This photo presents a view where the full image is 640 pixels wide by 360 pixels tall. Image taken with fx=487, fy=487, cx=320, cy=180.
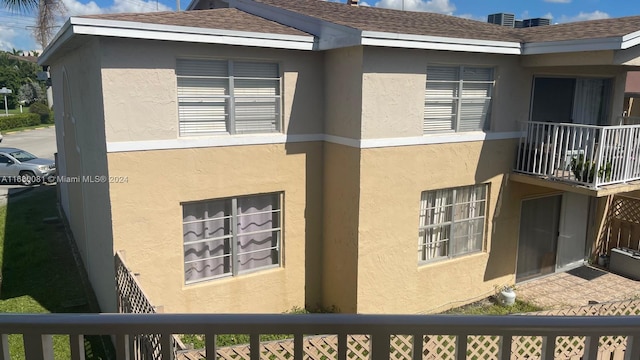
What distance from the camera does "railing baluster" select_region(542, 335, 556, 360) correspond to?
194 cm

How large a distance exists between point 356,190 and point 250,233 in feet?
8.04

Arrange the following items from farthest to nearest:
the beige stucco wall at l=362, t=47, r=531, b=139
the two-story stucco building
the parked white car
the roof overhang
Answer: the parked white car < the beige stucco wall at l=362, t=47, r=531, b=139 < the two-story stucco building < the roof overhang

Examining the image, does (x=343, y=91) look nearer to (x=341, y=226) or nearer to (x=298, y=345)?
(x=341, y=226)

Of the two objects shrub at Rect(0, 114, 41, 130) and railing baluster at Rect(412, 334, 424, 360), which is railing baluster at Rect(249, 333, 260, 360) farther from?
shrub at Rect(0, 114, 41, 130)

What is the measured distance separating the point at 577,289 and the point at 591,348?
12.5 meters

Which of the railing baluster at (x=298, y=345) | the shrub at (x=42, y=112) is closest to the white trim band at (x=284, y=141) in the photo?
the railing baluster at (x=298, y=345)

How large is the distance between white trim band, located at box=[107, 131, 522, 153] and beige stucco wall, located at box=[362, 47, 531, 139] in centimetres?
17

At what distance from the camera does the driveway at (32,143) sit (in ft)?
80.1

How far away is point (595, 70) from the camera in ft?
40.2

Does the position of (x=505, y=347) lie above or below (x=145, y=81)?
below

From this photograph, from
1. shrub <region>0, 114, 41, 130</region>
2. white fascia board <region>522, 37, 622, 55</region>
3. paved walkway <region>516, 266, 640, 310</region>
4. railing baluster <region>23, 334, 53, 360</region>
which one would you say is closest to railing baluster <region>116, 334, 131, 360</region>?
railing baluster <region>23, 334, 53, 360</region>

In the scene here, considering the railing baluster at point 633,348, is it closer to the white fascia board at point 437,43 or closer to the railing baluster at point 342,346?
the railing baluster at point 342,346

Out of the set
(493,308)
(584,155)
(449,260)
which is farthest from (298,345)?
(493,308)

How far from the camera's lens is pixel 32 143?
39.1m
